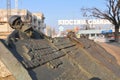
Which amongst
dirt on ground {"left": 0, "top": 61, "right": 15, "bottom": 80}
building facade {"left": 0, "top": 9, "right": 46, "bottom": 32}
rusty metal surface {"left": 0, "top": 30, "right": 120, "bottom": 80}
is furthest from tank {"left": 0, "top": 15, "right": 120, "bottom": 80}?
building facade {"left": 0, "top": 9, "right": 46, "bottom": 32}

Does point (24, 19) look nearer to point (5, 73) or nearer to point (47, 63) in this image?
point (47, 63)

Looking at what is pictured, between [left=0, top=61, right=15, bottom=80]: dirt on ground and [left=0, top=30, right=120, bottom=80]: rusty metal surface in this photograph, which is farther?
[left=0, top=30, right=120, bottom=80]: rusty metal surface

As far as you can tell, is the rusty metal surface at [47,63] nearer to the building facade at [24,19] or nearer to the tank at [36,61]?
the tank at [36,61]

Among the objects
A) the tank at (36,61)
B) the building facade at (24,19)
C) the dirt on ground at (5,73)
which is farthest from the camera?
the building facade at (24,19)

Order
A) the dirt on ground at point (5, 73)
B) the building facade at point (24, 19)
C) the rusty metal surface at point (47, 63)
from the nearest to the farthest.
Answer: the dirt on ground at point (5, 73)
the rusty metal surface at point (47, 63)
the building facade at point (24, 19)

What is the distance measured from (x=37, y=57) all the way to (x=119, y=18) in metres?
25.8

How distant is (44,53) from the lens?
13.2ft

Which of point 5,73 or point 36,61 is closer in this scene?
point 5,73

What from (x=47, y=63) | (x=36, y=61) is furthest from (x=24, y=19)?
(x=36, y=61)

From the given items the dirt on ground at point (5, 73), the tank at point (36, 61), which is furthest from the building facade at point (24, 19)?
the dirt on ground at point (5, 73)

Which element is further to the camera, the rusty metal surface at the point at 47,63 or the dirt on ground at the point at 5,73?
the rusty metal surface at the point at 47,63

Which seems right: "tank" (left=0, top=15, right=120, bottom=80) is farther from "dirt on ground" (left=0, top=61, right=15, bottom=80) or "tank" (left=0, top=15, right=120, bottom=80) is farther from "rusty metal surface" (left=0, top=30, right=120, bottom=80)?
"dirt on ground" (left=0, top=61, right=15, bottom=80)

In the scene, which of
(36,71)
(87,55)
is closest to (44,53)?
(36,71)

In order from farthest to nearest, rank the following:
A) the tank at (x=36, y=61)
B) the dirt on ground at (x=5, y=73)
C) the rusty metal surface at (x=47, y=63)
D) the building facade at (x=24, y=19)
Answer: the building facade at (x=24, y=19) < the rusty metal surface at (x=47, y=63) < the dirt on ground at (x=5, y=73) < the tank at (x=36, y=61)
